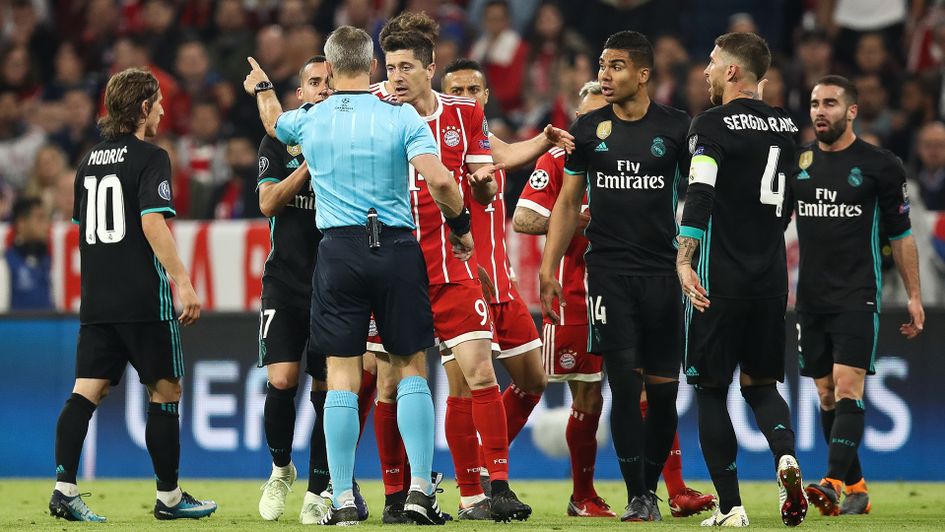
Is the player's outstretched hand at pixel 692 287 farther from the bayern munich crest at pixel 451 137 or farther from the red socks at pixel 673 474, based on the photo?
the red socks at pixel 673 474

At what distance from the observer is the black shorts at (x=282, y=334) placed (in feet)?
27.4

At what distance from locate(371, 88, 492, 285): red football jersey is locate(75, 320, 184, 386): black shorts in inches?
64.6

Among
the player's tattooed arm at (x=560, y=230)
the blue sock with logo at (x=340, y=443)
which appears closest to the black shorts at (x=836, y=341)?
the player's tattooed arm at (x=560, y=230)

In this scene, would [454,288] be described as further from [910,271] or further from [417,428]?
[910,271]

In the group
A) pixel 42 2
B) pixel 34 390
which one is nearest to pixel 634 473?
pixel 34 390

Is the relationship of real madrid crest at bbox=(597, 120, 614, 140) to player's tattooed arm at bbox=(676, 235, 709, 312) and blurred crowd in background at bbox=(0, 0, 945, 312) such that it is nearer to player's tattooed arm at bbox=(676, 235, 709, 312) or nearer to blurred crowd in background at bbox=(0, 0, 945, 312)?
player's tattooed arm at bbox=(676, 235, 709, 312)

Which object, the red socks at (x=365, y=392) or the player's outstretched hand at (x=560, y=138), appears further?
the red socks at (x=365, y=392)

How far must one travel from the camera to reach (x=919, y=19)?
Answer: 15.9m

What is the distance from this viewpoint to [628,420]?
7965mm

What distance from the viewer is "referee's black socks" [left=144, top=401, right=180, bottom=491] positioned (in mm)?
8180

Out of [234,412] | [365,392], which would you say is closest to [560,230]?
[365,392]

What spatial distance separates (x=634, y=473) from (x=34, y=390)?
610 cm

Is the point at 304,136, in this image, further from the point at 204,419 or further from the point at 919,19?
the point at 919,19

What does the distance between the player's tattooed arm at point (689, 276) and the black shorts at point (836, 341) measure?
6.47 feet
